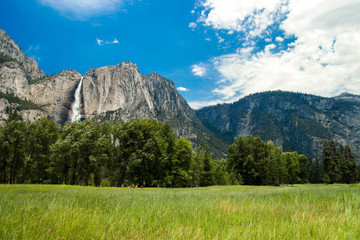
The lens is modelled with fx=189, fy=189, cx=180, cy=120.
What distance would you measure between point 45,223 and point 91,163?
42.3 metres

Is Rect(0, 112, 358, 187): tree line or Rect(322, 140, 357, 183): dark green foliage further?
Rect(322, 140, 357, 183): dark green foliage

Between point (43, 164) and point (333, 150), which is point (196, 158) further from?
point (333, 150)

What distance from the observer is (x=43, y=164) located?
145 feet

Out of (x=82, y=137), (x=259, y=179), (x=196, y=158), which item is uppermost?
(x=82, y=137)

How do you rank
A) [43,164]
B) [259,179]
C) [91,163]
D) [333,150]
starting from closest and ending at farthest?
[91,163], [43,164], [259,179], [333,150]

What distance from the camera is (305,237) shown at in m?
2.23

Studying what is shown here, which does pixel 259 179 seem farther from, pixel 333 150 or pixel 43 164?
pixel 43 164

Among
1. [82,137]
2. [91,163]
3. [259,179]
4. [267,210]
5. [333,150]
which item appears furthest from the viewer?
[333,150]

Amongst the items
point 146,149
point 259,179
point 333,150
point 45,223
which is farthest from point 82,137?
point 333,150

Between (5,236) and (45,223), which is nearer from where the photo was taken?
(5,236)

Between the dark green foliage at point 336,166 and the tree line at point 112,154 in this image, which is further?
the dark green foliage at point 336,166

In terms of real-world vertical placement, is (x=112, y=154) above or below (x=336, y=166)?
above

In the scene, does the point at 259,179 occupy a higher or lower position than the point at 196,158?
lower

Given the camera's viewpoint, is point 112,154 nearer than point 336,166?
Yes
